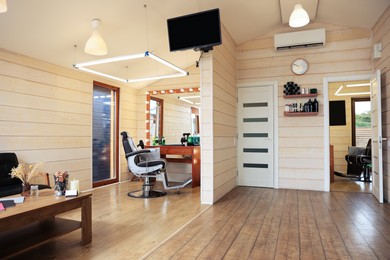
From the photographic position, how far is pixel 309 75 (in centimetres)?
533

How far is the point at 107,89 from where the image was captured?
6.05 metres

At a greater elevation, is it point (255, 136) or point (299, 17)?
Answer: point (299, 17)

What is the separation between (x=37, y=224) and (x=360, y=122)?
8.22 m

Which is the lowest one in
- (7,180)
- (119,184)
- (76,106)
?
(119,184)

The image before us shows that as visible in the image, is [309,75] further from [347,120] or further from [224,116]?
[347,120]

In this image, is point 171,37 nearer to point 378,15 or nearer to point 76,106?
point 76,106

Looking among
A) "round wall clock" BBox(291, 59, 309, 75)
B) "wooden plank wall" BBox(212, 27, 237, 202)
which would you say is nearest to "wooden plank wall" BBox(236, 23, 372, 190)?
"round wall clock" BBox(291, 59, 309, 75)

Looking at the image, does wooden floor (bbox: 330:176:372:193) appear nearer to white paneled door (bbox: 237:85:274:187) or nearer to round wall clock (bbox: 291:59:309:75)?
white paneled door (bbox: 237:85:274:187)

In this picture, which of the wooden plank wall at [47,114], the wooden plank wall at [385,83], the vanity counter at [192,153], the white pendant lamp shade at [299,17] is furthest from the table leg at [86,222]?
the wooden plank wall at [385,83]

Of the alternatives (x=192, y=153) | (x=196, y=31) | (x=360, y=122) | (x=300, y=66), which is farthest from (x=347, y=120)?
(x=196, y=31)

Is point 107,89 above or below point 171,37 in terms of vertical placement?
below

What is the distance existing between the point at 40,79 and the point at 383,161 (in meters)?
5.71

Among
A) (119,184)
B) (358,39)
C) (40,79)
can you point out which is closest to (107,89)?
(40,79)

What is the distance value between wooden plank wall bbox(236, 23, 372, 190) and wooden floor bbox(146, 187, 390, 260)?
85 centimetres
